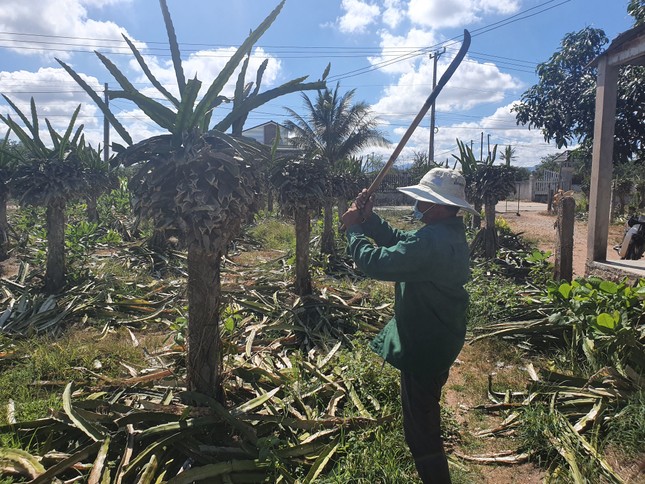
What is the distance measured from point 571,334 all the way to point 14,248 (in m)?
11.1

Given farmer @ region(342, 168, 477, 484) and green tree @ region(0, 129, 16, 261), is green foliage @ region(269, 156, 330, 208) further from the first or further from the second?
green tree @ region(0, 129, 16, 261)

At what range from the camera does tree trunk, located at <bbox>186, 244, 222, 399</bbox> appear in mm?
3217

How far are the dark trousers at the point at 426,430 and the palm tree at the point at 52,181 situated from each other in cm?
653

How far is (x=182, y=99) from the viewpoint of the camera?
2.94 m

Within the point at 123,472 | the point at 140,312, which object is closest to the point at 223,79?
the point at 123,472

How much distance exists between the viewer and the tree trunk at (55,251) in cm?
706

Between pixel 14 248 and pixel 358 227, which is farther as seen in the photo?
pixel 14 248

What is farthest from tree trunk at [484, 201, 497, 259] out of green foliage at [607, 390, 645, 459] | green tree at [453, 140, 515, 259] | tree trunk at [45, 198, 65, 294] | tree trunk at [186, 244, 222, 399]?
tree trunk at [45, 198, 65, 294]

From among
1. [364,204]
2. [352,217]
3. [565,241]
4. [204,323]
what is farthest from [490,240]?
[204,323]

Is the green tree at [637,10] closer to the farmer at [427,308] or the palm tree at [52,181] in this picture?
the farmer at [427,308]

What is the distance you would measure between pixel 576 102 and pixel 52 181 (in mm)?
11234

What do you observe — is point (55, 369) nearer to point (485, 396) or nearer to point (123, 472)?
point (123, 472)

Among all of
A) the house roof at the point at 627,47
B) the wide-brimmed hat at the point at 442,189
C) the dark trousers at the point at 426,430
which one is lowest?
the dark trousers at the point at 426,430

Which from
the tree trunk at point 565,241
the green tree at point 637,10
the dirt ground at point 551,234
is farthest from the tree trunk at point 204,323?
the green tree at point 637,10
